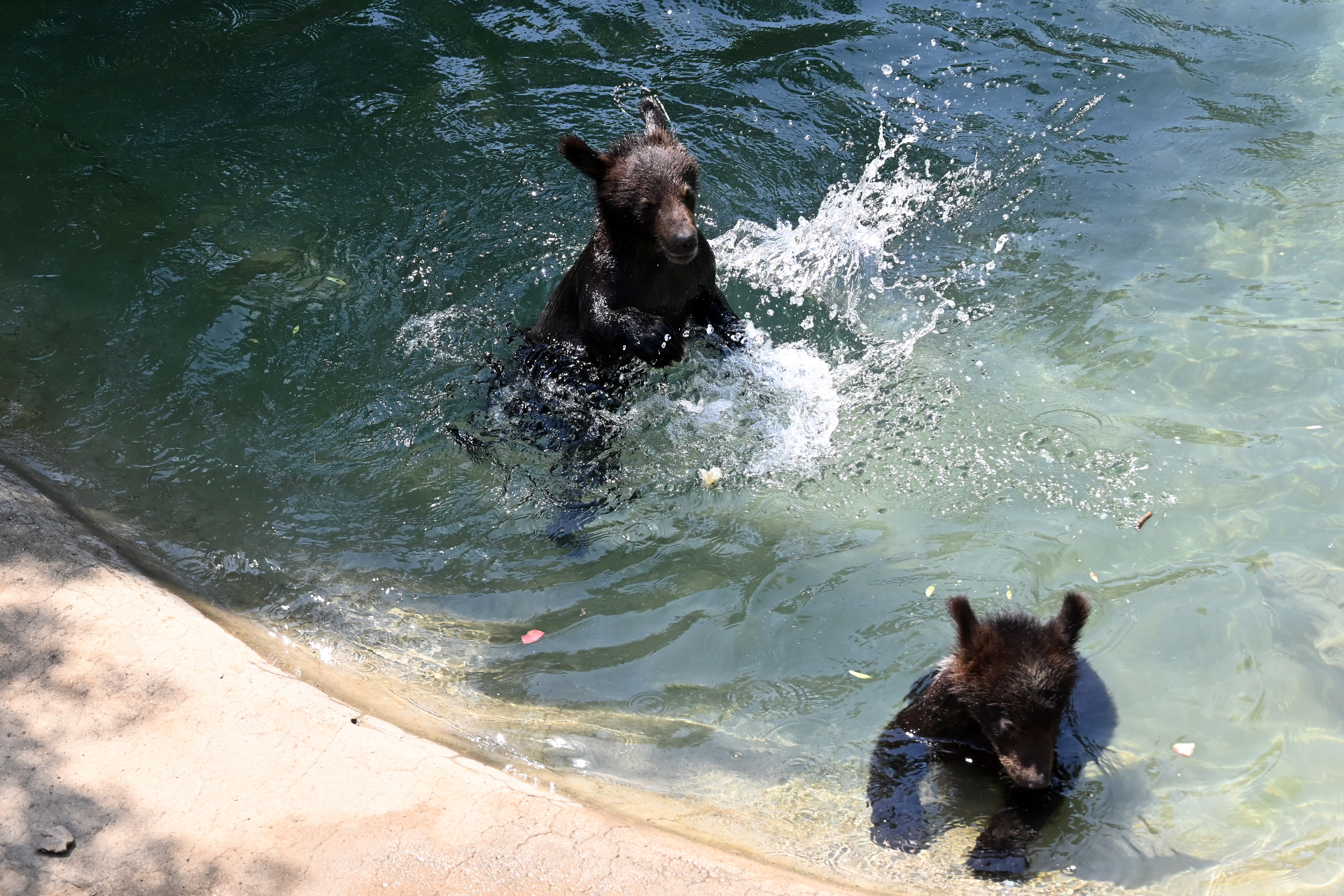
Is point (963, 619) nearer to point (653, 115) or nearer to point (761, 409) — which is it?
point (761, 409)

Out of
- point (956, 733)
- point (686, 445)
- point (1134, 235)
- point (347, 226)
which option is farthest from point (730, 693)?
point (347, 226)

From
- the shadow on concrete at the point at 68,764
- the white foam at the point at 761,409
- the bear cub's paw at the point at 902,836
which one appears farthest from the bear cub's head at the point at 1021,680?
the shadow on concrete at the point at 68,764

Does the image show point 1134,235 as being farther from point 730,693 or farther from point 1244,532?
point 730,693

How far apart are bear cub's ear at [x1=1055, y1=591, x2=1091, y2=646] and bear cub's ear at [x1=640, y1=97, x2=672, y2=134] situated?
445cm

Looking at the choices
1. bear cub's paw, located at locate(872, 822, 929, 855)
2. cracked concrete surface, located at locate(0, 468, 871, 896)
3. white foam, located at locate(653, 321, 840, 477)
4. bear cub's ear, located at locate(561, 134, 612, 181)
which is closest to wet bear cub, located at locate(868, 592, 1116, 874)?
bear cub's paw, located at locate(872, 822, 929, 855)

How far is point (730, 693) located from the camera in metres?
5.56

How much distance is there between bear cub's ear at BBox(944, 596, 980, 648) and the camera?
4848mm

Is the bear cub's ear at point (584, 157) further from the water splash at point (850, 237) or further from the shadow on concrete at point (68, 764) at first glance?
the shadow on concrete at point (68, 764)

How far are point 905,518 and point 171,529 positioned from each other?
15.8 ft

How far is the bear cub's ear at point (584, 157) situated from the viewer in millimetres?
6930

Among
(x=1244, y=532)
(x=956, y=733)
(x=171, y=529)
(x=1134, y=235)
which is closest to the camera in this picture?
(x=956, y=733)

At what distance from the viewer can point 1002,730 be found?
4805mm

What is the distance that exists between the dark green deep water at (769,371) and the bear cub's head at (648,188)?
123 cm

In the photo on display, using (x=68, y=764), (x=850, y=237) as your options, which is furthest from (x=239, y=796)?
(x=850, y=237)
